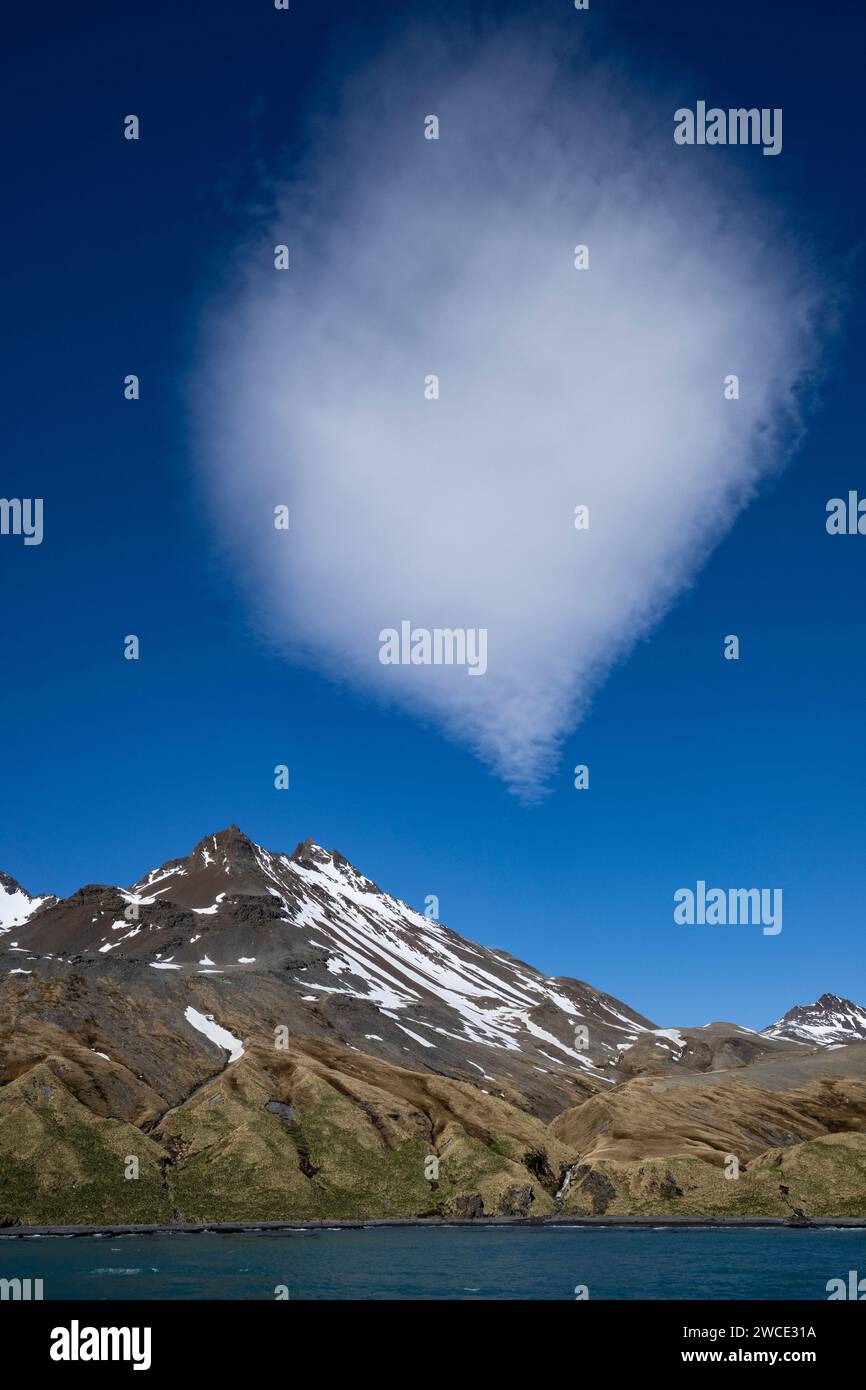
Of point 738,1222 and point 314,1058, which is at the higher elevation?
point 314,1058

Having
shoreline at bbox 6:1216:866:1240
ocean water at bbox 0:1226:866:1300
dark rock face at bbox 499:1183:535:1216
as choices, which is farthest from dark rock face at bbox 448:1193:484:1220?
ocean water at bbox 0:1226:866:1300

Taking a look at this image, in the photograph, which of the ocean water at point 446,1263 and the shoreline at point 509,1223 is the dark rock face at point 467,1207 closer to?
the shoreline at point 509,1223

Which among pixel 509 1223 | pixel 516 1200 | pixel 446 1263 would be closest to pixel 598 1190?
pixel 516 1200

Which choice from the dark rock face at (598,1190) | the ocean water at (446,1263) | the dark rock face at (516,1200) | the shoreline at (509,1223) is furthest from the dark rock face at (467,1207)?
the dark rock face at (598,1190)

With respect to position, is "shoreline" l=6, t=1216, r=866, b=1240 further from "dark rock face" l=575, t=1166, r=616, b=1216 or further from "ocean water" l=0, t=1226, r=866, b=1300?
"dark rock face" l=575, t=1166, r=616, b=1216
